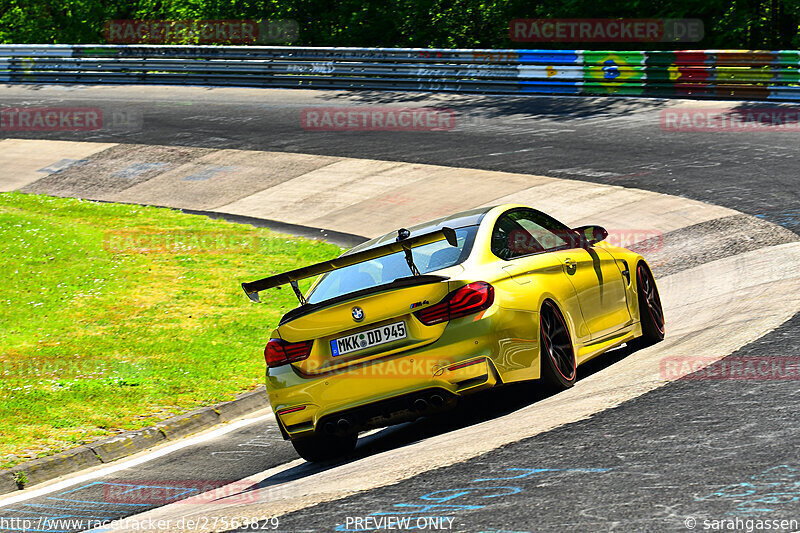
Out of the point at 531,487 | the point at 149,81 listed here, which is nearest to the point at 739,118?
the point at 531,487

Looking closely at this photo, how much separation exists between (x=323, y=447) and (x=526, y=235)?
Answer: 2.22 m

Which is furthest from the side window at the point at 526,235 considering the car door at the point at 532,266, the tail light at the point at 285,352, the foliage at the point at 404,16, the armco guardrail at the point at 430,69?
the foliage at the point at 404,16

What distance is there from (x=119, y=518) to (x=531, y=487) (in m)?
2.81

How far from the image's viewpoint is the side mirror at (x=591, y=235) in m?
8.49

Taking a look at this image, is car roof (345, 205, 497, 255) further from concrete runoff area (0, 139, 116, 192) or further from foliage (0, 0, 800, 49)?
foliage (0, 0, 800, 49)

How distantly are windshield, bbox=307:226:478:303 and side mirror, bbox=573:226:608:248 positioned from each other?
128 cm

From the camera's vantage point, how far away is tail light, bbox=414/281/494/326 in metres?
6.78

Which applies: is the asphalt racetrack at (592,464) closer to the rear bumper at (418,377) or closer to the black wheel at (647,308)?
the rear bumper at (418,377)

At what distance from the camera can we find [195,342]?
11.5m

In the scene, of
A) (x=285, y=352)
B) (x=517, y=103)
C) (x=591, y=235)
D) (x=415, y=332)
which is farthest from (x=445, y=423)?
(x=517, y=103)

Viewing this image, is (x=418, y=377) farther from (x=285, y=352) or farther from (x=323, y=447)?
(x=323, y=447)

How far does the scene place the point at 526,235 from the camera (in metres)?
7.97

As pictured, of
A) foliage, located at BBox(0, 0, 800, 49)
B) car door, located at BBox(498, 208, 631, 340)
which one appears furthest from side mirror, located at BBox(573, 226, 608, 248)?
foliage, located at BBox(0, 0, 800, 49)

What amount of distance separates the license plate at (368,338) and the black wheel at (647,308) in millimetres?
2926
